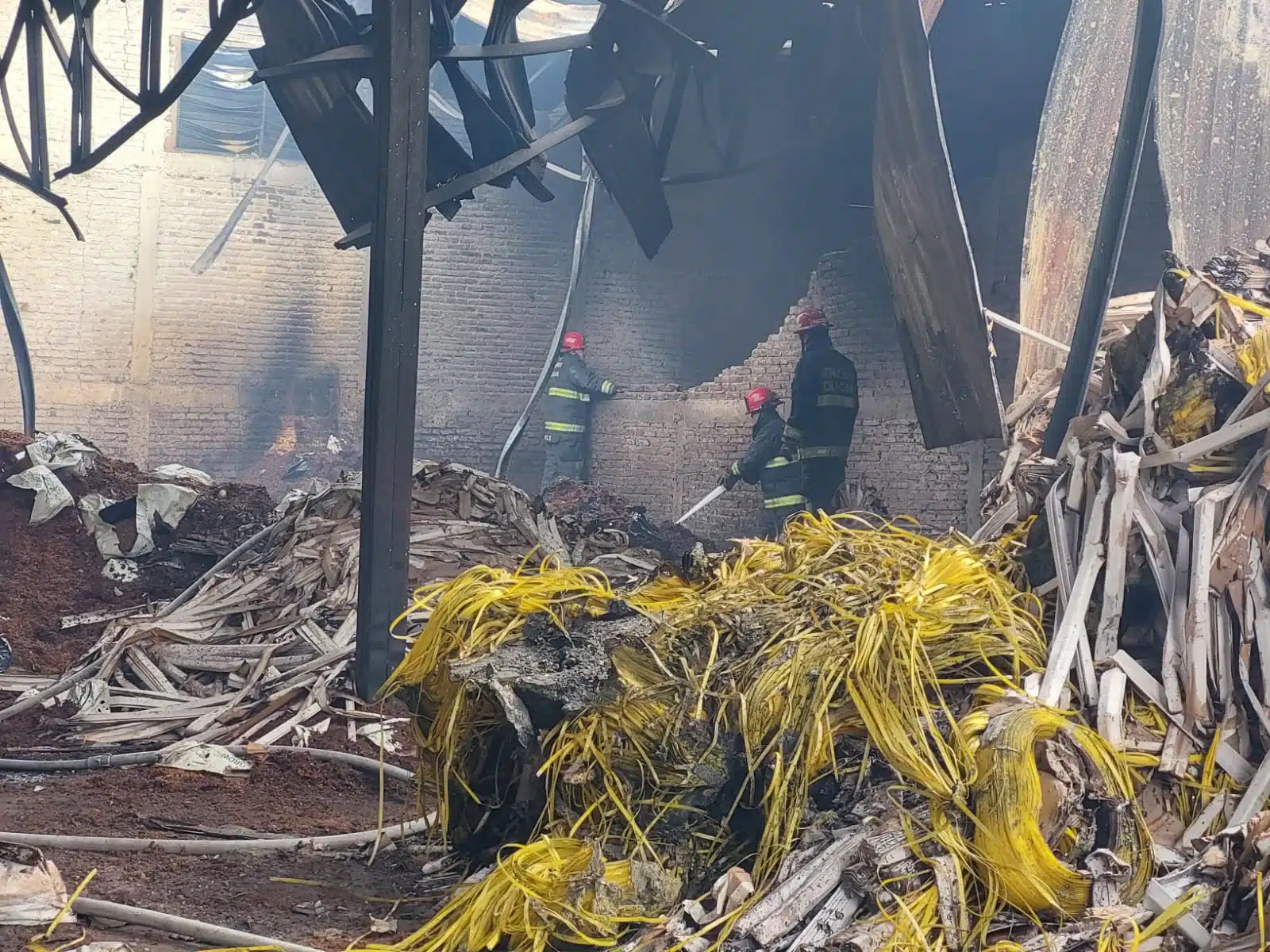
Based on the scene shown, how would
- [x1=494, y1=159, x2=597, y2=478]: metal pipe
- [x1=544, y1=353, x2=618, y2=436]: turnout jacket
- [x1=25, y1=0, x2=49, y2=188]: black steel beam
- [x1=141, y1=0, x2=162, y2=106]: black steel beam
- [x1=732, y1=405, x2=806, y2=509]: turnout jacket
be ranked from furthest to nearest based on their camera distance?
1. [x1=494, y1=159, x2=597, y2=478]: metal pipe
2. [x1=544, y1=353, x2=618, y2=436]: turnout jacket
3. [x1=732, y1=405, x2=806, y2=509]: turnout jacket
4. [x1=25, y1=0, x2=49, y2=188]: black steel beam
5. [x1=141, y1=0, x2=162, y2=106]: black steel beam

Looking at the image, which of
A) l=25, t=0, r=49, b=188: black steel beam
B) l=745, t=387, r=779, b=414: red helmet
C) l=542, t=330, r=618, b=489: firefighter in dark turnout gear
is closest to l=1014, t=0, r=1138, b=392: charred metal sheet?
l=745, t=387, r=779, b=414: red helmet

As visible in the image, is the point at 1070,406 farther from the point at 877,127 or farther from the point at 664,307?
the point at 664,307

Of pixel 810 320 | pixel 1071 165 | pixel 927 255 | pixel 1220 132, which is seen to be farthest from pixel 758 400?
pixel 1220 132

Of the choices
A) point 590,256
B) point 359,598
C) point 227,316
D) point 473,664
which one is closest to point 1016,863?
point 473,664

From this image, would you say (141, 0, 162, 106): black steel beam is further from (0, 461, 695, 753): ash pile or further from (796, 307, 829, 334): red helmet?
(796, 307, 829, 334): red helmet

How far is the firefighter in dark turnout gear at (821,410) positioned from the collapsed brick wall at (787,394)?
341mm

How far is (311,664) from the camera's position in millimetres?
6258

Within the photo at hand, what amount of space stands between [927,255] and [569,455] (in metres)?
8.13

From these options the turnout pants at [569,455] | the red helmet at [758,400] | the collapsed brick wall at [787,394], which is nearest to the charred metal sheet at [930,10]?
the collapsed brick wall at [787,394]

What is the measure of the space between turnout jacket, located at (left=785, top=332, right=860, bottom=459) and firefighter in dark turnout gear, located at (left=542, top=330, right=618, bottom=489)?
18.7ft

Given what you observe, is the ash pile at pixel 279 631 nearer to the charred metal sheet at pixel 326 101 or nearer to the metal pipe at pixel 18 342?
the charred metal sheet at pixel 326 101

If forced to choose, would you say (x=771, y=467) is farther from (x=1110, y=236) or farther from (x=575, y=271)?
(x=575, y=271)

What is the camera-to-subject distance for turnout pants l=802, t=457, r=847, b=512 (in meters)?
9.77

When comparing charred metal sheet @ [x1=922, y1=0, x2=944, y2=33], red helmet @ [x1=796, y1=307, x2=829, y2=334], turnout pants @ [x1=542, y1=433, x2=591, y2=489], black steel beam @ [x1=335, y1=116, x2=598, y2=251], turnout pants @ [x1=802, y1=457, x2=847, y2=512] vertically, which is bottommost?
turnout pants @ [x1=542, y1=433, x2=591, y2=489]
